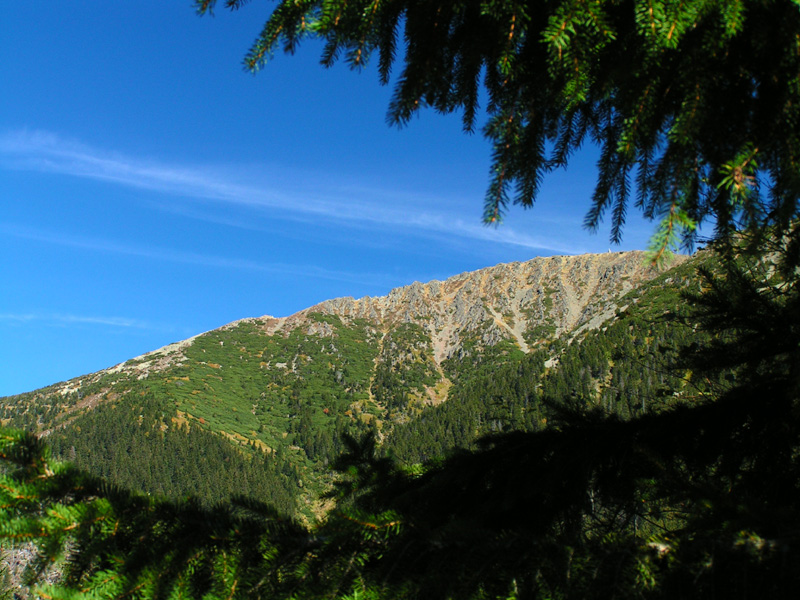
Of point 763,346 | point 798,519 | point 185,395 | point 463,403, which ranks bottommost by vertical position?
point 185,395

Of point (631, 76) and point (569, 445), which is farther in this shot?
point (569, 445)

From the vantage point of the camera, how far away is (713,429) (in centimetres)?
290

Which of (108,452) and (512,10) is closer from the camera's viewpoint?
(512,10)

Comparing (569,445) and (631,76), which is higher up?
(631,76)

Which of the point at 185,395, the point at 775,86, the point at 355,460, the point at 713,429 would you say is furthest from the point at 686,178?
the point at 185,395

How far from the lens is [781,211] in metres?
1.45

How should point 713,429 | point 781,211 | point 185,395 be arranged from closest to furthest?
point 781,211
point 713,429
point 185,395

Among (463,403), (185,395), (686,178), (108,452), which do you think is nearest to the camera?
(686,178)

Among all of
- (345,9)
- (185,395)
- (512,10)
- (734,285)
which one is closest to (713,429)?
(734,285)

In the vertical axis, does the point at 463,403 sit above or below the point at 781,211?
below

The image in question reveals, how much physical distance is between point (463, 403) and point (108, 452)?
101 metres

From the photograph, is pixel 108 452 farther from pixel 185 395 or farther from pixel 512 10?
pixel 512 10

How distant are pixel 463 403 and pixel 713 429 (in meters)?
154

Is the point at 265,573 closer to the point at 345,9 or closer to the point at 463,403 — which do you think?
the point at 345,9
